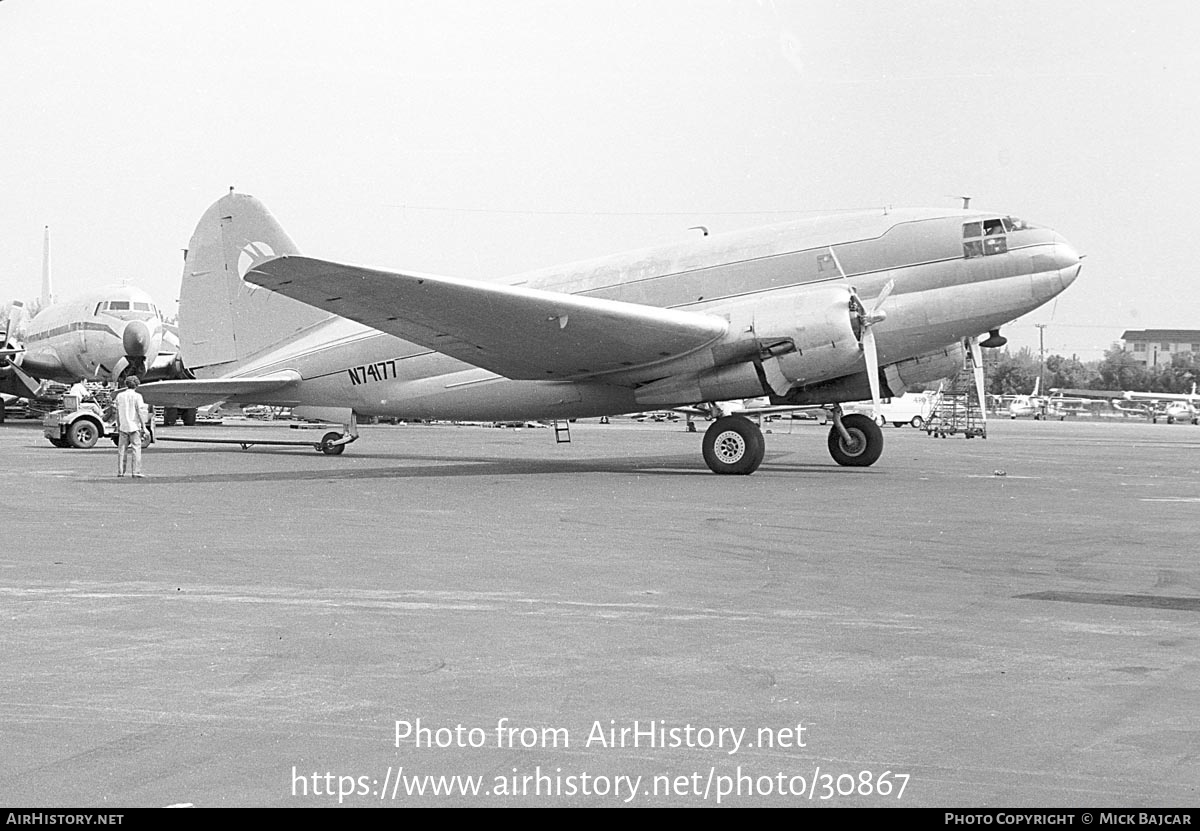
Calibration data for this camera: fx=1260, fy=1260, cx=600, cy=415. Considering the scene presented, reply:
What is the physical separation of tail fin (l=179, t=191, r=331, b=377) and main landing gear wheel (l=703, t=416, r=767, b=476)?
10.7m

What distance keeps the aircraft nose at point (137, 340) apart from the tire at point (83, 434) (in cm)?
511

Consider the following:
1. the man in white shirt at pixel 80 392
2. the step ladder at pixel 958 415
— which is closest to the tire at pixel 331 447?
the man in white shirt at pixel 80 392

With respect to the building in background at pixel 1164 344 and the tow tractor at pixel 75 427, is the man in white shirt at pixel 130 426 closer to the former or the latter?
the tow tractor at pixel 75 427

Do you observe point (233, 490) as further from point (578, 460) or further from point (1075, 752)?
point (1075, 752)

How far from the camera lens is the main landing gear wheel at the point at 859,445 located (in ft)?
76.7

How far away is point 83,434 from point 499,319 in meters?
15.3

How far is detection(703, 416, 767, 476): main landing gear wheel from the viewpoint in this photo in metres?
20.1

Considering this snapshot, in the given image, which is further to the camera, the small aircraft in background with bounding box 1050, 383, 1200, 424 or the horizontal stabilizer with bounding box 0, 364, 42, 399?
the small aircraft in background with bounding box 1050, 383, 1200, 424

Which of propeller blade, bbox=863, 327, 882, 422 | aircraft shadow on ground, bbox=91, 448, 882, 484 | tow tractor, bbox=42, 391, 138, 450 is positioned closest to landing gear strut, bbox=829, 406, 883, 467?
aircraft shadow on ground, bbox=91, 448, 882, 484

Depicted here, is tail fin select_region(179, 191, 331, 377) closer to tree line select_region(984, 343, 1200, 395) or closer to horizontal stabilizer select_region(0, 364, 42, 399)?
horizontal stabilizer select_region(0, 364, 42, 399)

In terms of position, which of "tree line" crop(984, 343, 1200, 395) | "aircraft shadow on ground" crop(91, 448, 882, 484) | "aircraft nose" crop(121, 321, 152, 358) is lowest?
"aircraft shadow on ground" crop(91, 448, 882, 484)

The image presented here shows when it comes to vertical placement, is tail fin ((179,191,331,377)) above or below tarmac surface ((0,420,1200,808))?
above

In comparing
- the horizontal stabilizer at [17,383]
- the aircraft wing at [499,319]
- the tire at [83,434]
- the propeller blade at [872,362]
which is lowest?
the tire at [83,434]

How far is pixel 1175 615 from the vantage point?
740 cm
